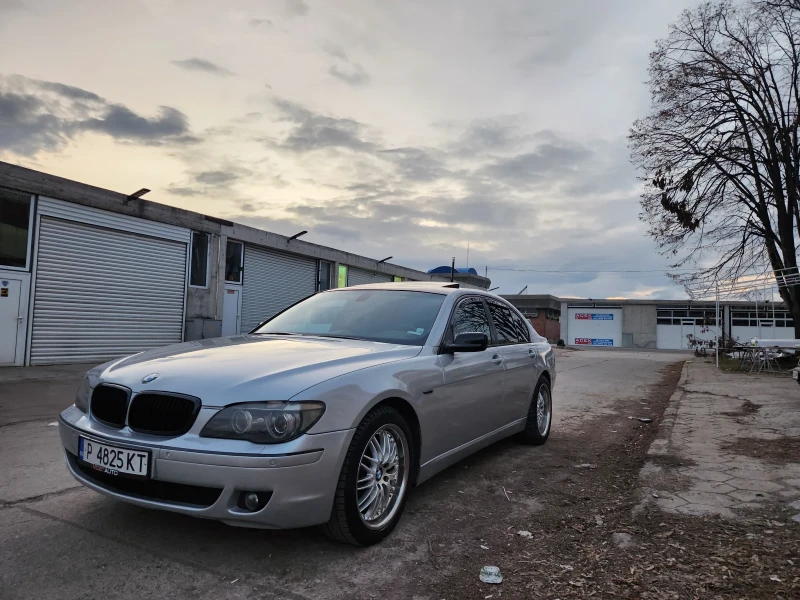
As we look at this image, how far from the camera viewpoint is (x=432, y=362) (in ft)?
12.1

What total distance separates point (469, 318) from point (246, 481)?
2.52m

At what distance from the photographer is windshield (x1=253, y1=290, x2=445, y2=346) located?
398 cm

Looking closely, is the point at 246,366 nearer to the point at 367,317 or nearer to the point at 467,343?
the point at 367,317

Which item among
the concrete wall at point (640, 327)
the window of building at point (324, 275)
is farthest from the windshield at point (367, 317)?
the concrete wall at point (640, 327)

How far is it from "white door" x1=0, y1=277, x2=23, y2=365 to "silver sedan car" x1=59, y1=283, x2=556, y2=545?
10.4 meters

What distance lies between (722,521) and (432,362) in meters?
2.03

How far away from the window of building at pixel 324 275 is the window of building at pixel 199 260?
5.75 m

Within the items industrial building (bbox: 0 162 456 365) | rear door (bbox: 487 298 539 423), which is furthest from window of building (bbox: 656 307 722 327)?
rear door (bbox: 487 298 539 423)

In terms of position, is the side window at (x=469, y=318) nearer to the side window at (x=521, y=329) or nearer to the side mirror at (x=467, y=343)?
the side mirror at (x=467, y=343)

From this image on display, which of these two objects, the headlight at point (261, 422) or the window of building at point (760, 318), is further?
the window of building at point (760, 318)

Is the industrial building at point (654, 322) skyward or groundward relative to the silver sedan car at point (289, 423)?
skyward

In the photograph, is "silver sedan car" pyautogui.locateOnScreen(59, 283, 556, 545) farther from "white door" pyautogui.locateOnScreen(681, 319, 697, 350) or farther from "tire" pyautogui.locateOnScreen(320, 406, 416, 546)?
"white door" pyautogui.locateOnScreen(681, 319, 697, 350)

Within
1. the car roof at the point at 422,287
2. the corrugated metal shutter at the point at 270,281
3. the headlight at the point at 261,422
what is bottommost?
the headlight at the point at 261,422

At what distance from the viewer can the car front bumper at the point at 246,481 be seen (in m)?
2.56
